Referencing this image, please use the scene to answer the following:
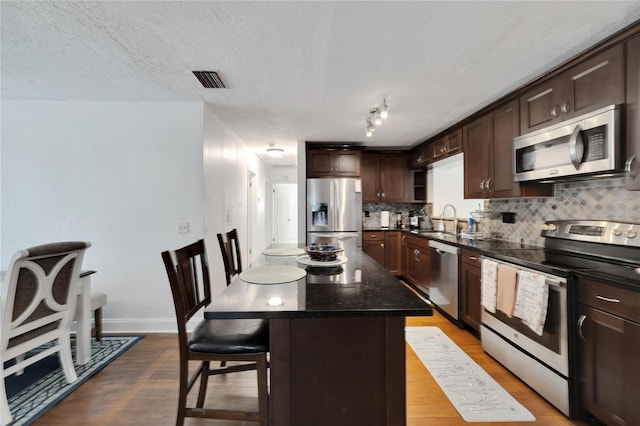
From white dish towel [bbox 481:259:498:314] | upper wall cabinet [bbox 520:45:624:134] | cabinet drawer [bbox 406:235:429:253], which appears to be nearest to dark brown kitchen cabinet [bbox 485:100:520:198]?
upper wall cabinet [bbox 520:45:624:134]

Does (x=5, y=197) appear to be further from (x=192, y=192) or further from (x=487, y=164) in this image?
(x=487, y=164)

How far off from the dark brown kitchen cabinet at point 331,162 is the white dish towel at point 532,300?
2.92 m

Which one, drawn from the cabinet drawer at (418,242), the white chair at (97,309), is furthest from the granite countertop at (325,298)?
the cabinet drawer at (418,242)

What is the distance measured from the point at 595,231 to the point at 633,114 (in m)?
0.75

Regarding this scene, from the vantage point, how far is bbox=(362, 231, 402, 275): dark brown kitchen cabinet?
4.50 m

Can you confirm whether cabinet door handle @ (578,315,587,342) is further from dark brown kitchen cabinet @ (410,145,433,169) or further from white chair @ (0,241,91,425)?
white chair @ (0,241,91,425)

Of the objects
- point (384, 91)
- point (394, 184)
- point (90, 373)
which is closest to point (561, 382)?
point (384, 91)

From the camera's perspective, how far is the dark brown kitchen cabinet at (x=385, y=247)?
4.50 meters

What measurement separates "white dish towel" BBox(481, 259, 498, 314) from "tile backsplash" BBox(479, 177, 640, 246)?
0.76 meters

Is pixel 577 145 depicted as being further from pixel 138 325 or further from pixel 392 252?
pixel 138 325

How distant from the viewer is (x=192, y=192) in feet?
9.33

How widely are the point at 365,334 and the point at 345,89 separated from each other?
2027 millimetres

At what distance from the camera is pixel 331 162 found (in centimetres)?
441

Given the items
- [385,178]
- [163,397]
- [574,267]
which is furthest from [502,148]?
[163,397]
